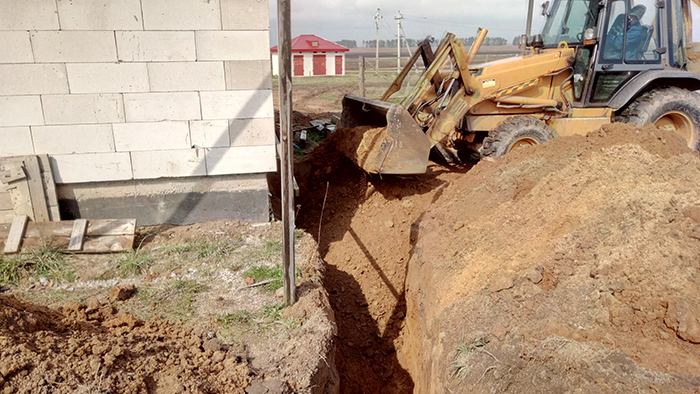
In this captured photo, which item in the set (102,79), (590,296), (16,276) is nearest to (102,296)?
(16,276)

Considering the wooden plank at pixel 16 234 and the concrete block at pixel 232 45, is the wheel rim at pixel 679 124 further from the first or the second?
the wooden plank at pixel 16 234

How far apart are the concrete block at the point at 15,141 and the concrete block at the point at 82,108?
26cm

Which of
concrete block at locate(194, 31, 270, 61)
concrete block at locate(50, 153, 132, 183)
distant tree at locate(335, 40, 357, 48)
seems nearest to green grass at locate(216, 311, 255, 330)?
concrete block at locate(50, 153, 132, 183)

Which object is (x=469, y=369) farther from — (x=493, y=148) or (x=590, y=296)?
(x=493, y=148)

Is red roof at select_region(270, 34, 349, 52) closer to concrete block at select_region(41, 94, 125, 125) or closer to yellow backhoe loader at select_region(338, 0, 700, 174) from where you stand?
yellow backhoe loader at select_region(338, 0, 700, 174)

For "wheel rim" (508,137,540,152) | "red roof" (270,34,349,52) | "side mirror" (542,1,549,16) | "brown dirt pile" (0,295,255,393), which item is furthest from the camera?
"red roof" (270,34,349,52)

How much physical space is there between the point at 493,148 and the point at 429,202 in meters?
1.21

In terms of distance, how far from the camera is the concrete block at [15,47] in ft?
14.4

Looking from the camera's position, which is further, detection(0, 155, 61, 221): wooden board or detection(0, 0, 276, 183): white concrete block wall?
detection(0, 155, 61, 221): wooden board

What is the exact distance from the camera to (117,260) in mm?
4609

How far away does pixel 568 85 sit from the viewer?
23.2 feet

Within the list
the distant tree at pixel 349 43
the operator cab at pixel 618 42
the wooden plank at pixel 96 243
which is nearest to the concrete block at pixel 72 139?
the wooden plank at pixel 96 243

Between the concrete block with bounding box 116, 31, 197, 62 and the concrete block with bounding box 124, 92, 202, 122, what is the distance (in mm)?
365

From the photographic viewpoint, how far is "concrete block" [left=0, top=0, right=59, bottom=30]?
4.30 m
